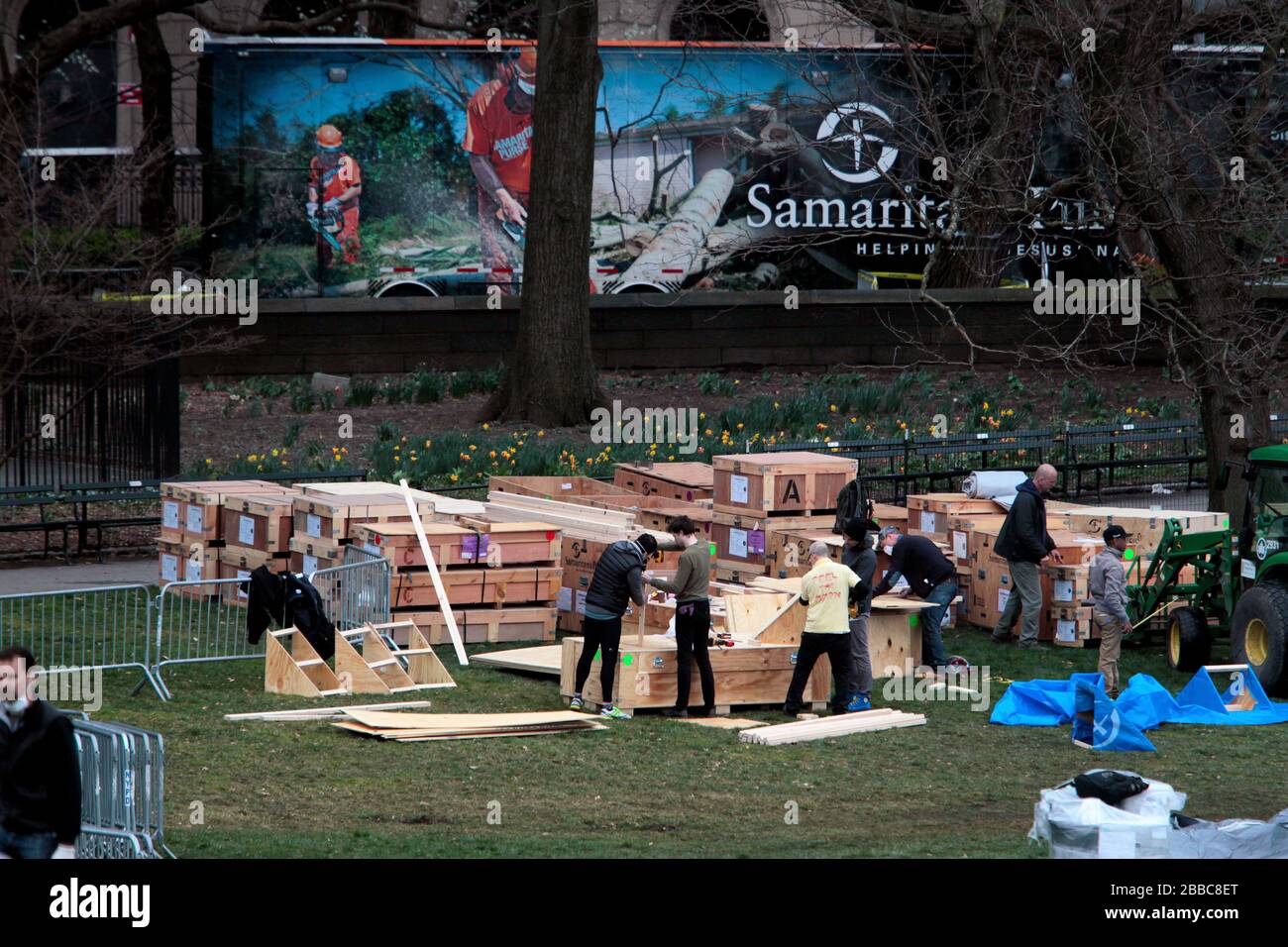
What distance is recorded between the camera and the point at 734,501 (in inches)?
741

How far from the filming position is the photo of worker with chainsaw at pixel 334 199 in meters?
31.0

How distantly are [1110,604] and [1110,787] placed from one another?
5585mm

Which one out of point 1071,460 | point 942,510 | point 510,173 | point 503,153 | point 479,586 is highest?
point 503,153

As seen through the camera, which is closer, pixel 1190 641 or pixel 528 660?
pixel 528 660

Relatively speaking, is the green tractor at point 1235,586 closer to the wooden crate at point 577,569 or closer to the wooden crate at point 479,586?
the wooden crate at point 577,569

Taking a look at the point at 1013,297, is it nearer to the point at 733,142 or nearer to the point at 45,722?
the point at 733,142

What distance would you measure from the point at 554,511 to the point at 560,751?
6.02 metres

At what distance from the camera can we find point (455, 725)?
13039 millimetres

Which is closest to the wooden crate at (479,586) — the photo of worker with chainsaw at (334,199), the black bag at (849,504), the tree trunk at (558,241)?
the black bag at (849,504)

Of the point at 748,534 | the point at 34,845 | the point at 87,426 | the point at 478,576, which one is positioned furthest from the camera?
the point at 87,426

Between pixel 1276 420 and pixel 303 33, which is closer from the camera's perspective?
pixel 1276 420

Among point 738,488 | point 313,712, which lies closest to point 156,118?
point 738,488

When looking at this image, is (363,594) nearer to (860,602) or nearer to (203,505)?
(203,505)

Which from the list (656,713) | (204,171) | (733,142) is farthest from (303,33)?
(656,713)
